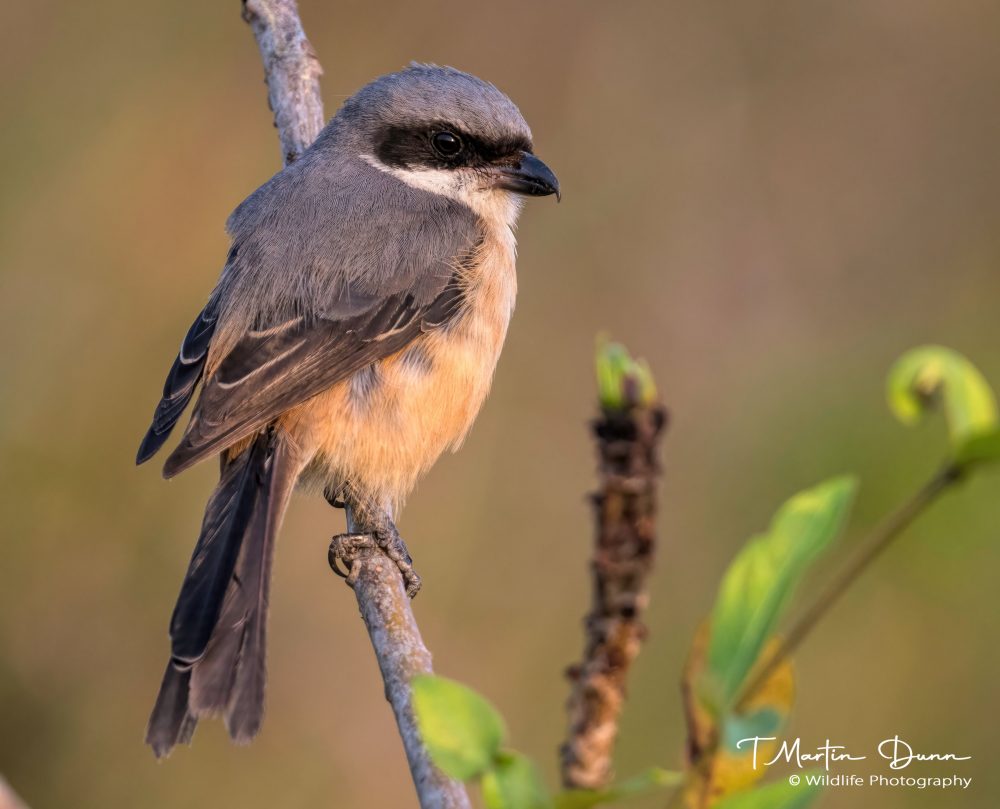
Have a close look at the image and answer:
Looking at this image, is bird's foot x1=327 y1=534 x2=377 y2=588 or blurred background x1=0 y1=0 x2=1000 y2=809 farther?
blurred background x1=0 y1=0 x2=1000 y2=809

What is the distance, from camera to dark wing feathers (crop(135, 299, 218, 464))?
3207mm

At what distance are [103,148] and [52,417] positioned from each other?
4.22ft

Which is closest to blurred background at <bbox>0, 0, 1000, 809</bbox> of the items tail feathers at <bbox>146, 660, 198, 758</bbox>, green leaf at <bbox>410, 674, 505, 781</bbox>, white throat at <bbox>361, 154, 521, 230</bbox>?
white throat at <bbox>361, 154, 521, 230</bbox>

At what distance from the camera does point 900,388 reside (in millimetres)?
1161

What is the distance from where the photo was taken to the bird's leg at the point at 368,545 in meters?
3.19

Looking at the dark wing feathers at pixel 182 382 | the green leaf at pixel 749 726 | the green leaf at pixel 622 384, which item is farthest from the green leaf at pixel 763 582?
the dark wing feathers at pixel 182 382

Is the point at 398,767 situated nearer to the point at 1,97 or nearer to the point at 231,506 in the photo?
the point at 231,506

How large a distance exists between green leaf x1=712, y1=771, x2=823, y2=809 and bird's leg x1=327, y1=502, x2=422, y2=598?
2.13 meters

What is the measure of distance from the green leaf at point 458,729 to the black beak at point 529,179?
2.87 meters

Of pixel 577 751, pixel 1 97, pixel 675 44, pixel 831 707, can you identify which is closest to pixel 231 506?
pixel 577 751

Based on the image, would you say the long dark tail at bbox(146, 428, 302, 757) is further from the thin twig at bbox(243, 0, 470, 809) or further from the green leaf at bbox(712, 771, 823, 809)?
the green leaf at bbox(712, 771, 823, 809)

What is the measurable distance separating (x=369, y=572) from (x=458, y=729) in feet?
6.79

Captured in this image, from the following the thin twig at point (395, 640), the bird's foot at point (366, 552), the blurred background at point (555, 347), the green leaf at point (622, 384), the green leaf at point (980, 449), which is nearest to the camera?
the green leaf at point (980, 449)

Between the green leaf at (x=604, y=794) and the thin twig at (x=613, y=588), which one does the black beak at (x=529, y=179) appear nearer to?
the thin twig at (x=613, y=588)
